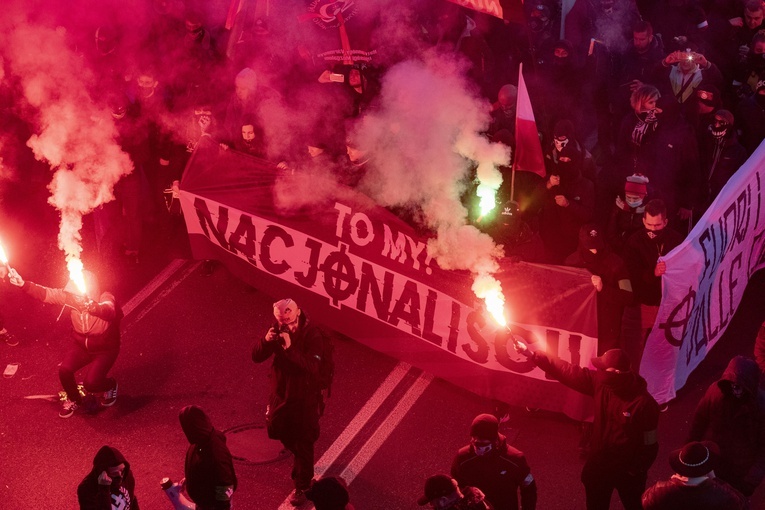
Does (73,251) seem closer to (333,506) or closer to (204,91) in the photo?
(204,91)

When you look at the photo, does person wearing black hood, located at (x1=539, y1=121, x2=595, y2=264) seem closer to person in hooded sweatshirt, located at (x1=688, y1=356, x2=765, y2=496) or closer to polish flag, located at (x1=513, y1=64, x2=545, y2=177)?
polish flag, located at (x1=513, y1=64, x2=545, y2=177)

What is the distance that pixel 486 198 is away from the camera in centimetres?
896

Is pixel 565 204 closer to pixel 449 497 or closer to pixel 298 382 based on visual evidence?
pixel 298 382

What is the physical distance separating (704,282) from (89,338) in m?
5.47

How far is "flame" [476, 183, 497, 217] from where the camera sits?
8789 millimetres

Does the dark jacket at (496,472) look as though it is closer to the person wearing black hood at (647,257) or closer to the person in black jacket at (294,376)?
the person in black jacket at (294,376)

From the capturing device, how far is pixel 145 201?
430 inches

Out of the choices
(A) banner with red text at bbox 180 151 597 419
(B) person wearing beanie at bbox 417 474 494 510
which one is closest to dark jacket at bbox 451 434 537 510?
(B) person wearing beanie at bbox 417 474 494 510

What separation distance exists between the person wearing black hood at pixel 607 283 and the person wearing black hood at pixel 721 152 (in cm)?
235

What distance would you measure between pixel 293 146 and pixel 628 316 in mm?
4309

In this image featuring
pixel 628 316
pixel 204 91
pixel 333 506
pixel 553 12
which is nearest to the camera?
pixel 333 506

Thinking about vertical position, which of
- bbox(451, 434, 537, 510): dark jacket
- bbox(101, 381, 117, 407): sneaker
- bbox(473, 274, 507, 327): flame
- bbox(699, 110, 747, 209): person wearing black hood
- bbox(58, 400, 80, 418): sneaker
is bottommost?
bbox(58, 400, 80, 418): sneaker

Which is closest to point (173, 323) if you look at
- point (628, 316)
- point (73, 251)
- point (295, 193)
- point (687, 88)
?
point (73, 251)

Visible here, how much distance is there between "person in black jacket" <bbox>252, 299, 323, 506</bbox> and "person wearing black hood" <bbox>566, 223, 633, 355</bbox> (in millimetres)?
2405
